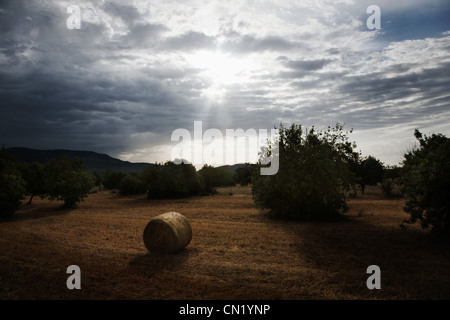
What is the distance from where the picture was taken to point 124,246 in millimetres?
11266

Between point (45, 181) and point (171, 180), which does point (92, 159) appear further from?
point (45, 181)

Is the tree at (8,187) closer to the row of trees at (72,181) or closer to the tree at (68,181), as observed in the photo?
the row of trees at (72,181)

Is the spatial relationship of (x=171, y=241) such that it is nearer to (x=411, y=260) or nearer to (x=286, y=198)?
(x=411, y=260)

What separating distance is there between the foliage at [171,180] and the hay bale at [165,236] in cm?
2527

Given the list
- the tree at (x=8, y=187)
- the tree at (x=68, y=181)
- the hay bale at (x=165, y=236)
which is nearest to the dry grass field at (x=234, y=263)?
the hay bale at (x=165, y=236)

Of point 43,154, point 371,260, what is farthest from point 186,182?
point 43,154

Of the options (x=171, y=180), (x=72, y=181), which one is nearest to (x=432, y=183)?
(x=72, y=181)

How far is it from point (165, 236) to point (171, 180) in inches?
1017

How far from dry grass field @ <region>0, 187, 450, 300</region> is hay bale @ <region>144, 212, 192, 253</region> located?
32 cm

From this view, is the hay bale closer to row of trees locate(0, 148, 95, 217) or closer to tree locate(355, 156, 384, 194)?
row of trees locate(0, 148, 95, 217)

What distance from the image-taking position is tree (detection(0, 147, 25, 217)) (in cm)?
1952

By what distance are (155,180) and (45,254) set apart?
26609 mm

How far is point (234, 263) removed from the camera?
895cm

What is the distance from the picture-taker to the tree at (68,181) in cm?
2447
